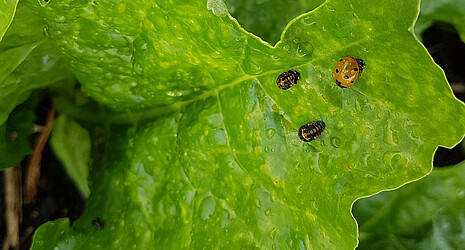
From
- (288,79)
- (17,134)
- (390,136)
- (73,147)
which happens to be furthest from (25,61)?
(390,136)

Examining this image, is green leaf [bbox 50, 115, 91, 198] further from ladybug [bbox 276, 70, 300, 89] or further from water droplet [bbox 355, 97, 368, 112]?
water droplet [bbox 355, 97, 368, 112]

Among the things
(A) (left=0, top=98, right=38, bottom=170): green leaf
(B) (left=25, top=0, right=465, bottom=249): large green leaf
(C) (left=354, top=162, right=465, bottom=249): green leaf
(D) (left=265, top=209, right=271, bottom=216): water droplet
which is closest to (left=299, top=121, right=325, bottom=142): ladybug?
(B) (left=25, top=0, right=465, bottom=249): large green leaf

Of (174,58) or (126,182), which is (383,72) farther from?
(126,182)

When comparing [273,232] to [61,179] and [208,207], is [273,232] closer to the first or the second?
[208,207]

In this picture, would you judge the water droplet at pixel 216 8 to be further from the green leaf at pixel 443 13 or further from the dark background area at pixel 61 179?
the dark background area at pixel 61 179

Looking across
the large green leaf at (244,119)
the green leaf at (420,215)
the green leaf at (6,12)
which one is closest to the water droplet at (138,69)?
the large green leaf at (244,119)
